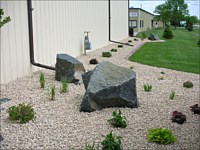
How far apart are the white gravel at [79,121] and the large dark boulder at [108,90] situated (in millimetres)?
111

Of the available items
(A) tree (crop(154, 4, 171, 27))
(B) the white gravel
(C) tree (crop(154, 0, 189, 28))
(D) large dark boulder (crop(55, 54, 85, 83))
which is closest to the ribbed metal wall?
(B) the white gravel

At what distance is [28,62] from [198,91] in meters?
3.53

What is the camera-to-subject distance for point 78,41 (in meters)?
10.8

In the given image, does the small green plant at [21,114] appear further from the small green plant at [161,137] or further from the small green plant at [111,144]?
the small green plant at [161,137]

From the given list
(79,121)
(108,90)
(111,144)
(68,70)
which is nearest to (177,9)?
(68,70)

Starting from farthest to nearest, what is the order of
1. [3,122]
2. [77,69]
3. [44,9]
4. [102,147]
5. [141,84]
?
[44,9] → [141,84] → [77,69] → [3,122] → [102,147]

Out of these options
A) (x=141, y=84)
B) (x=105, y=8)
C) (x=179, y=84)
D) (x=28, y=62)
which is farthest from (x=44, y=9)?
(x=105, y=8)

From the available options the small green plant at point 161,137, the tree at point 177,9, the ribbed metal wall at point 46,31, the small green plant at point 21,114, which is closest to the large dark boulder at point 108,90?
the small green plant at point 21,114

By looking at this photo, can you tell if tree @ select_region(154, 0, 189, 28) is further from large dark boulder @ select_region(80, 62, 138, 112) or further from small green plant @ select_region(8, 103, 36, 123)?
small green plant @ select_region(8, 103, 36, 123)

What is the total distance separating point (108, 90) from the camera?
15.7 feet

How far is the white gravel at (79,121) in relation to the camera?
3.75 m

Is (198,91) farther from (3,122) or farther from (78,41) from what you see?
(78,41)

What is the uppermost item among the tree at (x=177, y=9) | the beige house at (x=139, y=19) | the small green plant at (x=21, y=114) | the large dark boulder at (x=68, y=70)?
the tree at (x=177, y=9)

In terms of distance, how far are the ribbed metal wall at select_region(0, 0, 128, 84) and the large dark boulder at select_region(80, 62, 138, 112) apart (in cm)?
202
